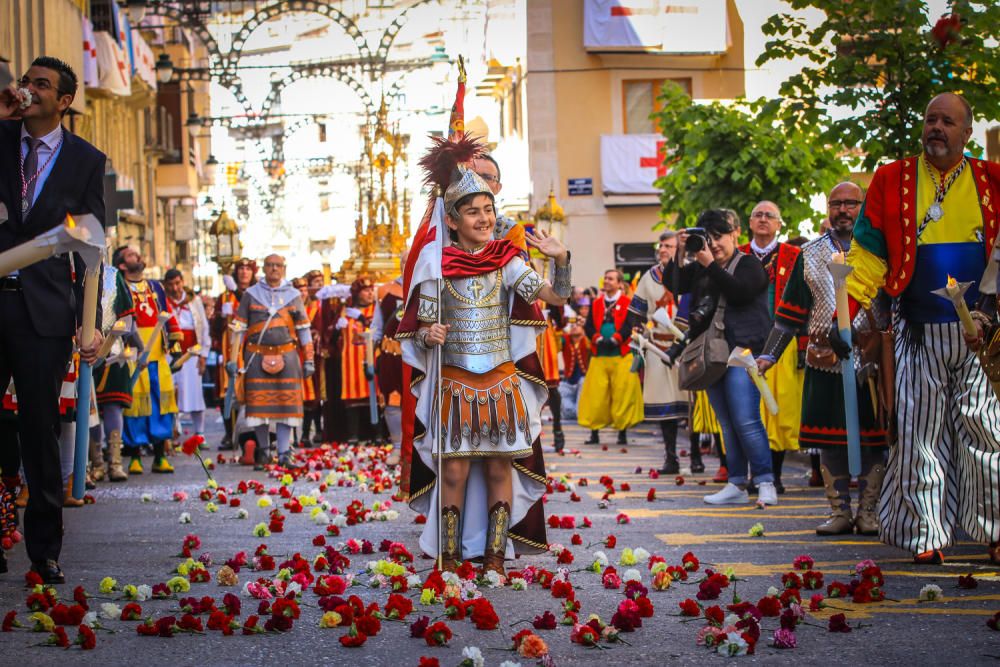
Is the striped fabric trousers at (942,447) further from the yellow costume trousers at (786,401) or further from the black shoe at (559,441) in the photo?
the black shoe at (559,441)

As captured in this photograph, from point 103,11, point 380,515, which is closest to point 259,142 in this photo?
point 103,11

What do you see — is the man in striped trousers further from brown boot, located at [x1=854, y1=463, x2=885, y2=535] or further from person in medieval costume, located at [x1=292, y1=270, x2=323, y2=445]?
person in medieval costume, located at [x1=292, y1=270, x2=323, y2=445]

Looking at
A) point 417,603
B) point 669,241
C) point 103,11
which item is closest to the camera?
point 417,603

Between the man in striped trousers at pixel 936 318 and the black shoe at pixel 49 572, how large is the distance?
411 cm

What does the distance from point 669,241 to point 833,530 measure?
5.73 meters

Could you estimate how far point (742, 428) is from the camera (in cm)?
1136

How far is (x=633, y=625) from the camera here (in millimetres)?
6027

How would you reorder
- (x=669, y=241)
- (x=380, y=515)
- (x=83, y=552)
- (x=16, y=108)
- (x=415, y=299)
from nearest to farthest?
1. (x=16, y=108)
2. (x=415, y=299)
3. (x=83, y=552)
4. (x=380, y=515)
5. (x=669, y=241)

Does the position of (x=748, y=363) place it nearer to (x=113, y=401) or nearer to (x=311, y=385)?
(x=113, y=401)

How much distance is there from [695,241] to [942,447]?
146 inches

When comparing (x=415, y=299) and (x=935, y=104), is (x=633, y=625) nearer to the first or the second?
(x=415, y=299)

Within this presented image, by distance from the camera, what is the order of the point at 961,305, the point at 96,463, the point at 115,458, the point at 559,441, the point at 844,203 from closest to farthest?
the point at 961,305 → the point at 844,203 → the point at 115,458 → the point at 96,463 → the point at 559,441

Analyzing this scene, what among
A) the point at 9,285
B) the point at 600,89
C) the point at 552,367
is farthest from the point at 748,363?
the point at 600,89

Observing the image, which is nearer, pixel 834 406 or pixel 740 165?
pixel 834 406
